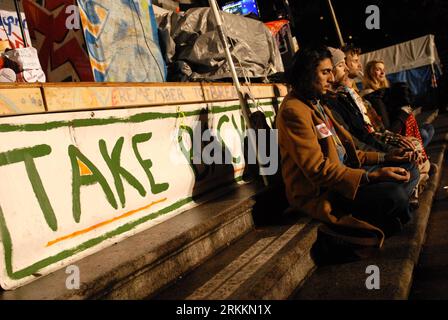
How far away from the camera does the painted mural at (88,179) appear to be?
241 centimetres

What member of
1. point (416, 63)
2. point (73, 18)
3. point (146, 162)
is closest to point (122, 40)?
point (73, 18)

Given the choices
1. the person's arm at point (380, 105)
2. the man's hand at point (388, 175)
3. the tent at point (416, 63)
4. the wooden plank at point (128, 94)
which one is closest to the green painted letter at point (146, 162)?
the wooden plank at point (128, 94)

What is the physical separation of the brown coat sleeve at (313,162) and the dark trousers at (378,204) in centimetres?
14

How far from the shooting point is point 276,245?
2949 mm

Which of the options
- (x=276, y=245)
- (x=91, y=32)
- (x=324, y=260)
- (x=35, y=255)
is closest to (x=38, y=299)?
(x=35, y=255)

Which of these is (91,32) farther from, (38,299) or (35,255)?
(38,299)

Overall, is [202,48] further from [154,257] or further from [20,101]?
[154,257]

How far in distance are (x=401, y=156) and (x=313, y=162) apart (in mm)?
1108

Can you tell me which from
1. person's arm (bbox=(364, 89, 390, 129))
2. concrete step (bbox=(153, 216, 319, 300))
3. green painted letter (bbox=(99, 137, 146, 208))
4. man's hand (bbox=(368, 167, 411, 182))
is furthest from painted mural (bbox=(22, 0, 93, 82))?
person's arm (bbox=(364, 89, 390, 129))

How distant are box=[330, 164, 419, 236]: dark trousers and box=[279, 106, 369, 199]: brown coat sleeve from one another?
14 centimetres

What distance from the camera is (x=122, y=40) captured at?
14.6 feet

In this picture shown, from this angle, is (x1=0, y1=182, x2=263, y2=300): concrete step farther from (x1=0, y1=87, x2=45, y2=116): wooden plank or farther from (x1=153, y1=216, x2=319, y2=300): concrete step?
(x1=0, y1=87, x2=45, y2=116): wooden plank

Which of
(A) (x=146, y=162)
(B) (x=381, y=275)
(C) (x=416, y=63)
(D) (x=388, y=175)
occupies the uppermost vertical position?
(C) (x=416, y=63)
